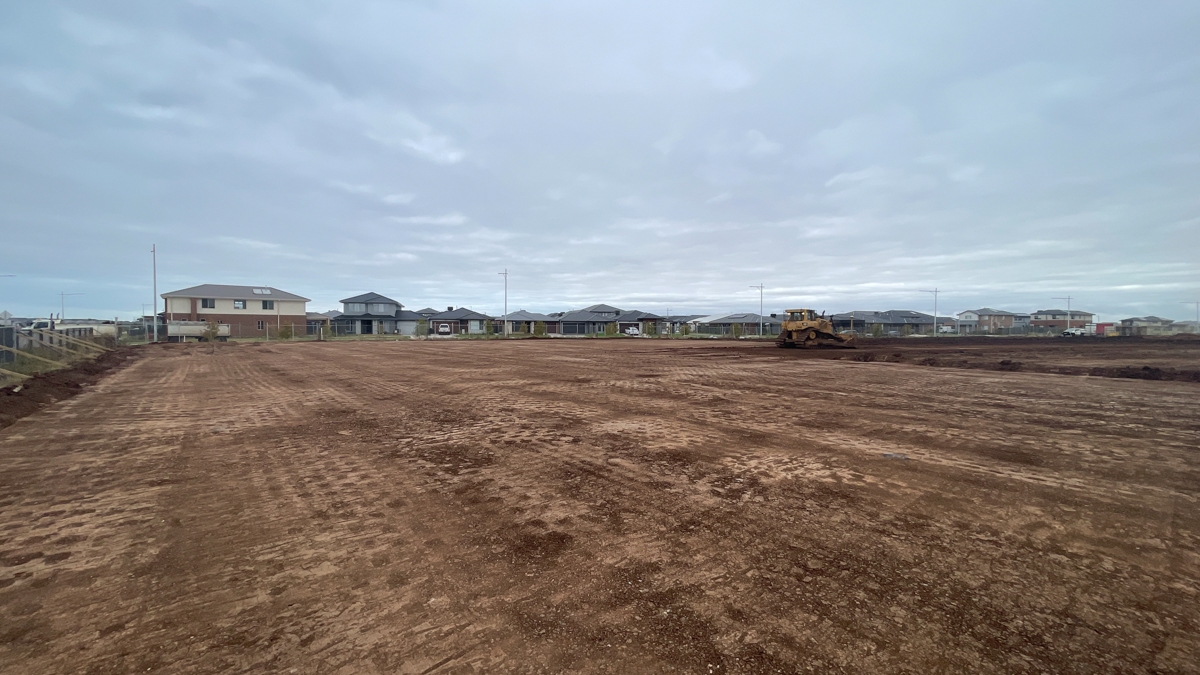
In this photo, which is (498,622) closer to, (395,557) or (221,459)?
(395,557)

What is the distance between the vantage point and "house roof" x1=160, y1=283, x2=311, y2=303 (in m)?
53.5

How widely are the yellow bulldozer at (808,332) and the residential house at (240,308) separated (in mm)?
49501

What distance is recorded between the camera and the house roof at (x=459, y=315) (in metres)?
80.9

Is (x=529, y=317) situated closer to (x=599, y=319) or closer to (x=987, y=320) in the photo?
(x=599, y=319)

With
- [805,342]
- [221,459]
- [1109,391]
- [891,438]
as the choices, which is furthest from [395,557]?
[805,342]

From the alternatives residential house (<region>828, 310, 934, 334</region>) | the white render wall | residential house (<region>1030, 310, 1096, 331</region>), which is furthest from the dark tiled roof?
residential house (<region>1030, 310, 1096, 331</region>)

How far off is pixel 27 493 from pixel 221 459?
4.83 ft

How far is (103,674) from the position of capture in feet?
7.13

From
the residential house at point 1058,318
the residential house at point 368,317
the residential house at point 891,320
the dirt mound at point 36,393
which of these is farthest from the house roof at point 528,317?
the residential house at point 1058,318

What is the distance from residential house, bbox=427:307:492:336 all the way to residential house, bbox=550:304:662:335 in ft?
44.2

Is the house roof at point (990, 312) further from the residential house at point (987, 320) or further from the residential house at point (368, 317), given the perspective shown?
the residential house at point (368, 317)

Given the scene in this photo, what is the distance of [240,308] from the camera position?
184 ft

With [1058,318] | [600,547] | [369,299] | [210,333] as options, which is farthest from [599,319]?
[1058,318]

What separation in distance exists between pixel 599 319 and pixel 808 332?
56.4m
